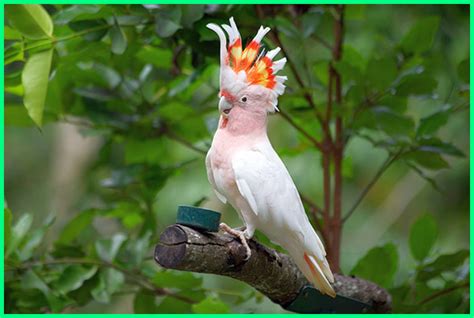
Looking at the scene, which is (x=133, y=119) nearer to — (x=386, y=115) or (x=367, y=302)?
(x=386, y=115)

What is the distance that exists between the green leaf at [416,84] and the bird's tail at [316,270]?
1.71 ft

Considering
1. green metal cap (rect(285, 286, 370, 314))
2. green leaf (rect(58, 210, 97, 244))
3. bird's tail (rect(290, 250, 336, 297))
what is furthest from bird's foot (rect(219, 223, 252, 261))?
green leaf (rect(58, 210, 97, 244))

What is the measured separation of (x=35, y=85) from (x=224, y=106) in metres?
0.41

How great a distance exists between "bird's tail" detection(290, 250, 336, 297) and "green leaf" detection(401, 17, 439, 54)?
0.75 metres

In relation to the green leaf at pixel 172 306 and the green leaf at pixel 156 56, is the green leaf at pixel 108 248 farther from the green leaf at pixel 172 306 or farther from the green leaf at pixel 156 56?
the green leaf at pixel 156 56

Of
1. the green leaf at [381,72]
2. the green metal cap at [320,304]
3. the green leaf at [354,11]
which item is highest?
the green leaf at [354,11]

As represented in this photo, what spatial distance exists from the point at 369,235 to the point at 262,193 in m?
2.45

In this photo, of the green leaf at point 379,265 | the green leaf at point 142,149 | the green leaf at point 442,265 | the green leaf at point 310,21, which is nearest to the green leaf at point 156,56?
the green leaf at point 142,149

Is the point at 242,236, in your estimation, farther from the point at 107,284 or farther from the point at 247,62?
the point at 107,284

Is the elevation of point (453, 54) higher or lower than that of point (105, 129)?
higher

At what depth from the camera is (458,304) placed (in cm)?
175

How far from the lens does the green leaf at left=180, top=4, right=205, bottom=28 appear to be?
5.19 ft

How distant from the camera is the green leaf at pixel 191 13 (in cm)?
158

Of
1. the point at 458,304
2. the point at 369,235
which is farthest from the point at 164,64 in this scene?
the point at 369,235
